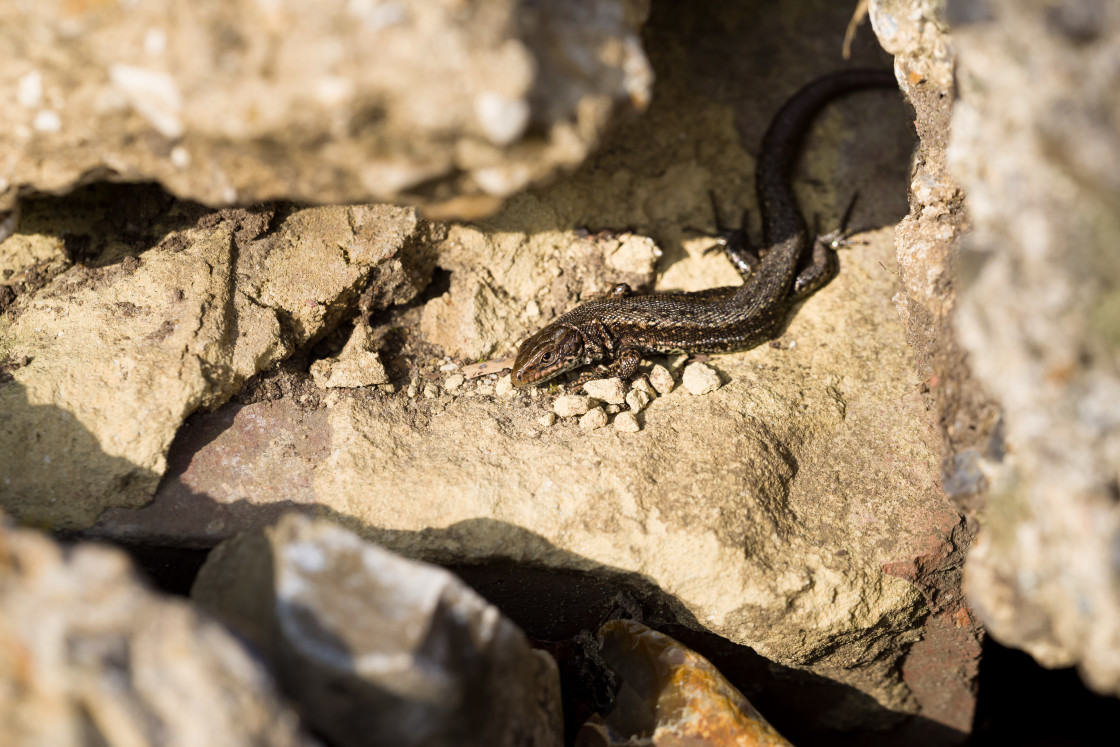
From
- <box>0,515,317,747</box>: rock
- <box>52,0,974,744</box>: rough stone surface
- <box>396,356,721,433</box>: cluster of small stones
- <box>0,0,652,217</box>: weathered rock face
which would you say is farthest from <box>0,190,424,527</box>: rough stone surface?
<box>0,515,317,747</box>: rock

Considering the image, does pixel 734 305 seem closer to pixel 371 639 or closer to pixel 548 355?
pixel 548 355

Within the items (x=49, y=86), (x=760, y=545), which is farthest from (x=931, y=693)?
(x=49, y=86)

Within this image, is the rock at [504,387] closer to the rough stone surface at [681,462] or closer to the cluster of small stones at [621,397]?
the rough stone surface at [681,462]

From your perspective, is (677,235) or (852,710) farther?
(677,235)

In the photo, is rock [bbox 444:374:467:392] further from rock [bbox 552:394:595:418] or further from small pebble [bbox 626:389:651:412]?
small pebble [bbox 626:389:651:412]

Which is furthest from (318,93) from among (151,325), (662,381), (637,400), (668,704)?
(668,704)

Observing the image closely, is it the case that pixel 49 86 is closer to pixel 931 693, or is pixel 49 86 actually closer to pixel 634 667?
pixel 634 667
